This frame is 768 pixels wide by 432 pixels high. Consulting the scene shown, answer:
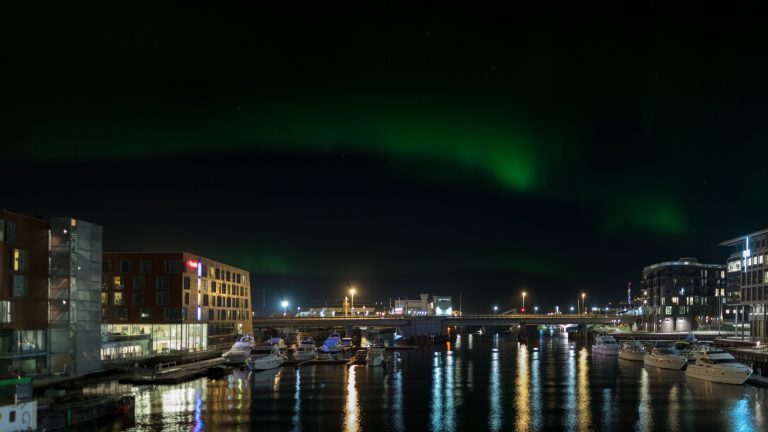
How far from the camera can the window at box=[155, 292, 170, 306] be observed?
9612 cm

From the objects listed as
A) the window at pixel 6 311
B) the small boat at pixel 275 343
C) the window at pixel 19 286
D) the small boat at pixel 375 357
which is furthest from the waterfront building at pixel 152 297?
the window at pixel 6 311

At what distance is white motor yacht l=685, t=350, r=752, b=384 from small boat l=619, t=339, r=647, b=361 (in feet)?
82.8

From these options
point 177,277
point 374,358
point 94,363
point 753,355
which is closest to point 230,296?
point 177,277

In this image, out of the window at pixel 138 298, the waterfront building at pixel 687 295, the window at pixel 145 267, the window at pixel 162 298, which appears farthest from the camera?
the waterfront building at pixel 687 295

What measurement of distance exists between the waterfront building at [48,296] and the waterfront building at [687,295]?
497ft

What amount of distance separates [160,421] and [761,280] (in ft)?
337

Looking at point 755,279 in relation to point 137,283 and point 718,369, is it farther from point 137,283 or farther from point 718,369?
point 137,283

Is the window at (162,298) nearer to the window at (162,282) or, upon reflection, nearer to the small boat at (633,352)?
the window at (162,282)

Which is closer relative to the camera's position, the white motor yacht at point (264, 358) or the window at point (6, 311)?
the window at point (6, 311)

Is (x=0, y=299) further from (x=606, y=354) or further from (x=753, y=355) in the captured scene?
(x=606, y=354)

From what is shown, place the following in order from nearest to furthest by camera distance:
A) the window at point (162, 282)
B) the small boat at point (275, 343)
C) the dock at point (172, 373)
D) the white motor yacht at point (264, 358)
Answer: the dock at point (172, 373)
the white motor yacht at point (264, 358)
the window at point (162, 282)
the small boat at point (275, 343)

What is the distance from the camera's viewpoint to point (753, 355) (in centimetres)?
8756

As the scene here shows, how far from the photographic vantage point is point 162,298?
96438 mm

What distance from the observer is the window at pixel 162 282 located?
318 feet
